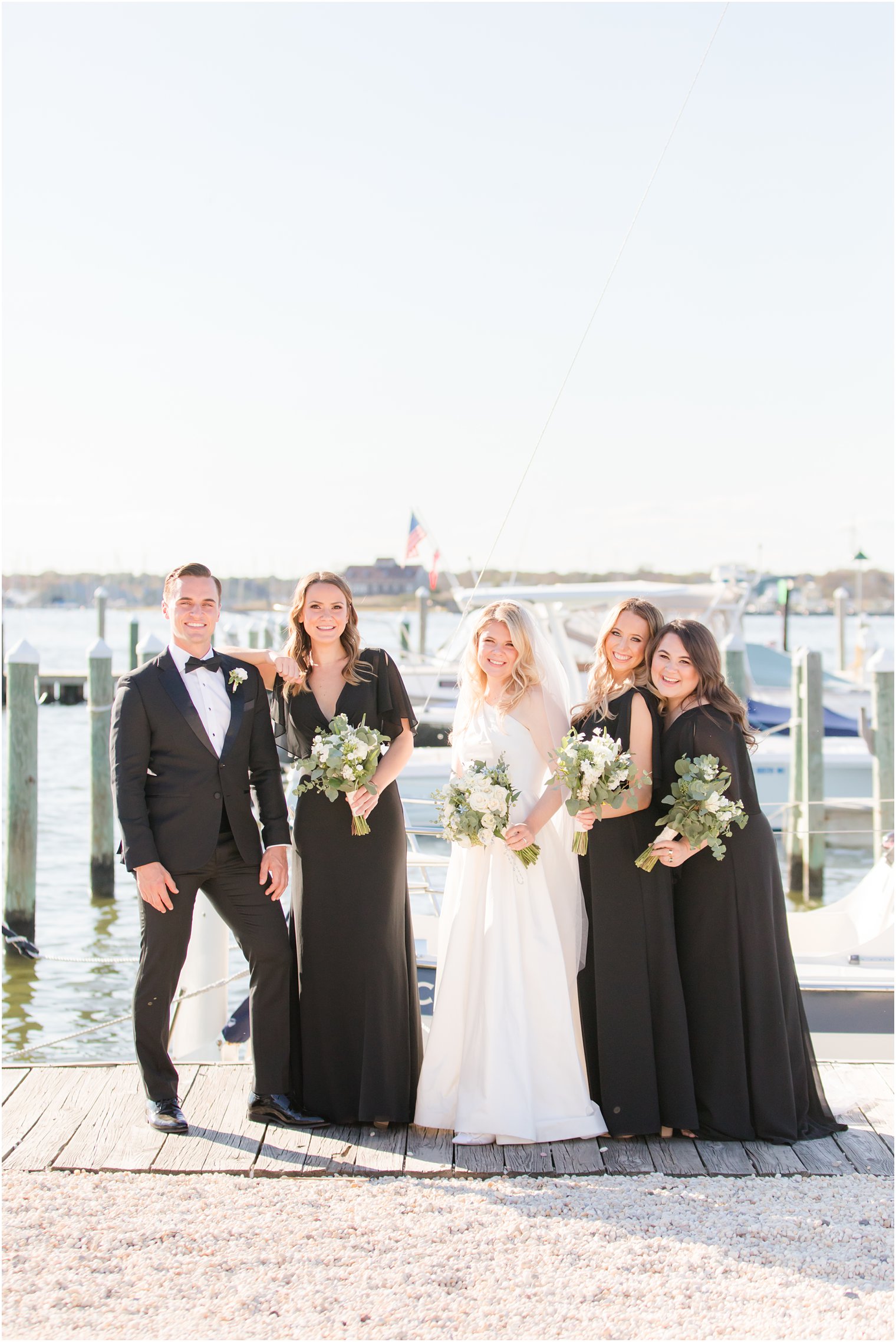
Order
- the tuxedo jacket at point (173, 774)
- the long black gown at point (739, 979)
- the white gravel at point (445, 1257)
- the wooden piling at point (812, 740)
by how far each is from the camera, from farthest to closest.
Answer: the wooden piling at point (812, 740), the long black gown at point (739, 979), the tuxedo jacket at point (173, 774), the white gravel at point (445, 1257)

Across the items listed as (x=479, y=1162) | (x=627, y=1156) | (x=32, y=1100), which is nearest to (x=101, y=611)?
(x=32, y=1100)

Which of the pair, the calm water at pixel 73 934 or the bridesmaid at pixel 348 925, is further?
the calm water at pixel 73 934

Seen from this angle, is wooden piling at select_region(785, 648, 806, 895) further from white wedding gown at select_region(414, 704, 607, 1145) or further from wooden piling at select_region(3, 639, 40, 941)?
white wedding gown at select_region(414, 704, 607, 1145)

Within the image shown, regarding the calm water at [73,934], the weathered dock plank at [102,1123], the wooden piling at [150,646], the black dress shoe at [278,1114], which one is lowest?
the calm water at [73,934]

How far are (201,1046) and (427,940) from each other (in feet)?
5.27

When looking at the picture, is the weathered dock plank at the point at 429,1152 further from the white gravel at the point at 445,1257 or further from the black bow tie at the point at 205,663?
the black bow tie at the point at 205,663

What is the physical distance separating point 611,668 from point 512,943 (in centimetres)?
119

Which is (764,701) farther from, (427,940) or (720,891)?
(720,891)

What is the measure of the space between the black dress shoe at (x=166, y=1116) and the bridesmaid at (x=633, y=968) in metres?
1.62

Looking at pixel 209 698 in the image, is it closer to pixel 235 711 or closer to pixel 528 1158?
pixel 235 711

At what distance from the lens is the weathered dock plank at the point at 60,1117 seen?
13.9 feet

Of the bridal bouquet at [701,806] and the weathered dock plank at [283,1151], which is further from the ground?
the bridal bouquet at [701,806]

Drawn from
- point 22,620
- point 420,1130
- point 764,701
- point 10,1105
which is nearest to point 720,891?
point 420,1130

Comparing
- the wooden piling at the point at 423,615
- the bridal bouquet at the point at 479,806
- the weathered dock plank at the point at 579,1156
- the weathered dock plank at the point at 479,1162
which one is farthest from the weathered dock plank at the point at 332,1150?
the wooden piling at the point at 423,615
